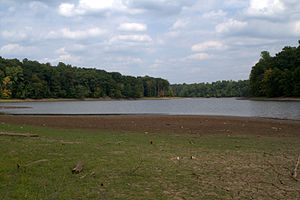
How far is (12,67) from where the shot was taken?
116m

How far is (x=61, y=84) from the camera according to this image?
137m

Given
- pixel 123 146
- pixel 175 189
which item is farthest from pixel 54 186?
pixel 123 146

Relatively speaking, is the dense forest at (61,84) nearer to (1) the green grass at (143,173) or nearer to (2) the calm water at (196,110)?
(2) the calm water at (196,110)

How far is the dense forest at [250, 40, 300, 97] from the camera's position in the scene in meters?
88.9

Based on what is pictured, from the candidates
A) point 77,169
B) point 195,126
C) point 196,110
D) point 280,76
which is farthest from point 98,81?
point 77,169

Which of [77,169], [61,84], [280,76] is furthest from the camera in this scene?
[61,84]

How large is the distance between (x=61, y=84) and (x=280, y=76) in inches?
4102

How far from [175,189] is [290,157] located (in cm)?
540

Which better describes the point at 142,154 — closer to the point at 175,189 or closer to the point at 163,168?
the point at 163,168

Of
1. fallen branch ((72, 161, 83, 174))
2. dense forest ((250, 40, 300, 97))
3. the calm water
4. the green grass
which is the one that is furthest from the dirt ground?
dense forest ((250, 40, 300, 97))

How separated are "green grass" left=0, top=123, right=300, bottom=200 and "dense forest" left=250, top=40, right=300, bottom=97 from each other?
8791cm

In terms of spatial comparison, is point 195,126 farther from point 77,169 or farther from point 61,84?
point 61,84

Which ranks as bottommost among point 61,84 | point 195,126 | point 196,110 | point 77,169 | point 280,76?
point 196,110

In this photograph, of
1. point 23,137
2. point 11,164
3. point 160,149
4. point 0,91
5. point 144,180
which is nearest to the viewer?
point 144,180
